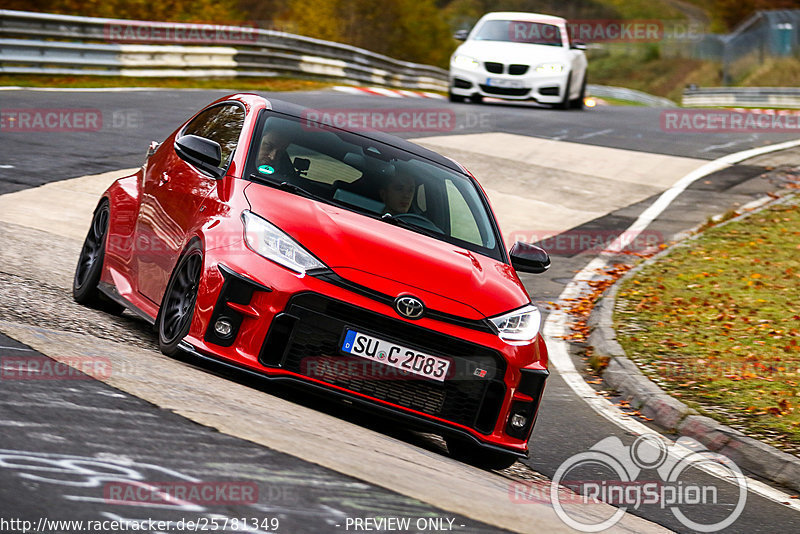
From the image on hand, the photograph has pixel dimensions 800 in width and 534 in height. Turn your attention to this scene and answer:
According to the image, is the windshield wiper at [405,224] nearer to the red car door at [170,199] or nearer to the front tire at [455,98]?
the red car door at [170,199]

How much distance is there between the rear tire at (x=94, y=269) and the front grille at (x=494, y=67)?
16.3 meters

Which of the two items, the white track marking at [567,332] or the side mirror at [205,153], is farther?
the white track marking at [567,332]

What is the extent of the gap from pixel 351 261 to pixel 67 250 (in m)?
4.57

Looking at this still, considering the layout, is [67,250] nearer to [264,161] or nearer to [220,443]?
Result: [264,161]

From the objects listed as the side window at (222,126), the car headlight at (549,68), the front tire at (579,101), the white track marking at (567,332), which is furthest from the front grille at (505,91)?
the side window at (222,126)

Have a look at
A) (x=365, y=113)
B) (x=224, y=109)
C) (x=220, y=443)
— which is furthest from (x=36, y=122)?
(x=220, y=443)

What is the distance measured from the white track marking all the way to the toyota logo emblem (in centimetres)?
237

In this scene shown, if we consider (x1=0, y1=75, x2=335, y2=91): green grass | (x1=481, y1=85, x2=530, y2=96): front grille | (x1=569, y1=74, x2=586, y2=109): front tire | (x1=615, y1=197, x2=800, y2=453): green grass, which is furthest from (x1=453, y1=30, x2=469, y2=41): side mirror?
(x1=615, y1=197, x2=800, y2=453): green grass

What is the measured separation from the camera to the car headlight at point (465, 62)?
76.7 feet

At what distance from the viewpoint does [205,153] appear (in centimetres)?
633

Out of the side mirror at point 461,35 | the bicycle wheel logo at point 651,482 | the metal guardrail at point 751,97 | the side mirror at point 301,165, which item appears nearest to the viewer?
the bicycle wheel logo at point 651,482

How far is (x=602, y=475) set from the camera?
6.24m

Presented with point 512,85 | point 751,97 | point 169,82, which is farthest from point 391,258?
point 751,97

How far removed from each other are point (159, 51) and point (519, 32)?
770cm
